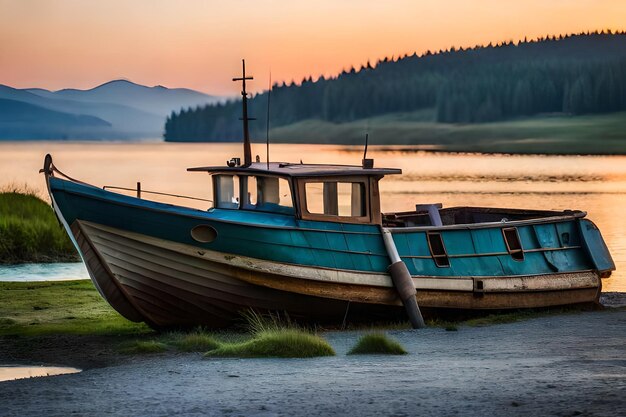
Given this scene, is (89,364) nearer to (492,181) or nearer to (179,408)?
(179,408)

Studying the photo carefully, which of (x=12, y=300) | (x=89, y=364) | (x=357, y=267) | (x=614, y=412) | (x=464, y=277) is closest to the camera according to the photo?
(x=614, y=412)

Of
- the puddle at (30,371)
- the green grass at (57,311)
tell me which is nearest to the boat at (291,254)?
the green grass at (57,311)

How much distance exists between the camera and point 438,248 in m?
21.2

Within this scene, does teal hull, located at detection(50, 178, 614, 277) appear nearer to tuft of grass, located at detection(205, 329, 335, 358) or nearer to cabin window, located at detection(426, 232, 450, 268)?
cabin window, located at detection(426, 232, 450, 268)

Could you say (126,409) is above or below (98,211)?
below

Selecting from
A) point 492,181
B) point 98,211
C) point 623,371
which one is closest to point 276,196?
point 98,211

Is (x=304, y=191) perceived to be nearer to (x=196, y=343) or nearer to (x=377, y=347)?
(x=196, y=343)

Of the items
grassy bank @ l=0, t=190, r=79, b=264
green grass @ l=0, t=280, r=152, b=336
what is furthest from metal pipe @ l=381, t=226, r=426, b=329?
grassy bank @ l=0, t=190, r=79, b=264

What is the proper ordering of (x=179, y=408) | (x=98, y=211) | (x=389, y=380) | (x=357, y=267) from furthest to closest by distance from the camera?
(x=357, y=267) → (x=98, y=211) → (x=389, y=380) → (x=179, y=408)

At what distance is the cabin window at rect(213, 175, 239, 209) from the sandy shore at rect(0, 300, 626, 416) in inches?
190

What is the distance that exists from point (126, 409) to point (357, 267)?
863cm

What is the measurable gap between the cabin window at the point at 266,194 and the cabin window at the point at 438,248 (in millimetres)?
2696

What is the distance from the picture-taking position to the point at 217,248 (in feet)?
61.8

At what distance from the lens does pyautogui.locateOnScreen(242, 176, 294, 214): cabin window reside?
20.3 m
